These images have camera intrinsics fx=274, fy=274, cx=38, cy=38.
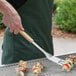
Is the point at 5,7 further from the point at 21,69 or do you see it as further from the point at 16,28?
the point at 21,69

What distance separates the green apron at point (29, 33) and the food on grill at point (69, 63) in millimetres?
198

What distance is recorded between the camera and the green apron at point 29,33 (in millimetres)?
1822

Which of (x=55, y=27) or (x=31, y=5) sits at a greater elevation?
(x=31, y=5)

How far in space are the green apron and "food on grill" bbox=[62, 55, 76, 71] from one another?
198 millimetres

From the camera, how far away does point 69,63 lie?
1665mm

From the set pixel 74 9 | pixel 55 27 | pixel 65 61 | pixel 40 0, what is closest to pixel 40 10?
pixel 40 0

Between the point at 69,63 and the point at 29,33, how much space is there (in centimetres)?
37

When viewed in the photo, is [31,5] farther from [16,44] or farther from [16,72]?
[16,72]

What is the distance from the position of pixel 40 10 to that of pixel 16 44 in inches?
11.4

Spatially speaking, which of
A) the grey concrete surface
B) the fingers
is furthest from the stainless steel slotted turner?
the grey concrete surface

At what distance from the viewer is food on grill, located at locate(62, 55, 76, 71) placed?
5.24 ft

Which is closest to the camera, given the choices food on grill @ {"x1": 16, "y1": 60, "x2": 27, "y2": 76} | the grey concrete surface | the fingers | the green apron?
food on grill @ {"x1": 16, "y1": 60, "x2": 27, "y2": 76}

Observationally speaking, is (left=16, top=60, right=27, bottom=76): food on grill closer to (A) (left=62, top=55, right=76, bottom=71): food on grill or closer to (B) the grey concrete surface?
(A) (left=62, top=55, right=76, bottom=71): food on grill

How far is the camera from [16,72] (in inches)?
61.9
